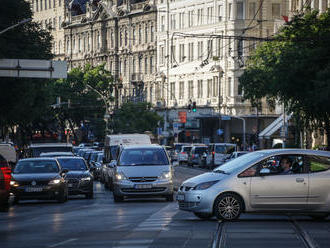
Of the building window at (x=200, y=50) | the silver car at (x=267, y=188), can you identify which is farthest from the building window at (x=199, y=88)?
the silver car at (x=267, y=188)

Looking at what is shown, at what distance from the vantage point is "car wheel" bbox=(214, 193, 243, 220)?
2278 centimetres

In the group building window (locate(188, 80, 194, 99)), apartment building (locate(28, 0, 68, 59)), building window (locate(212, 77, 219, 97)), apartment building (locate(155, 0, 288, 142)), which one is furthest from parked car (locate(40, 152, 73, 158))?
apartment building (locate(28, 0, 68, 59))

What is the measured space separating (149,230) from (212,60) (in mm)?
84943

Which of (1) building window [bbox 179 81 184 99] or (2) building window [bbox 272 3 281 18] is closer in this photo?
(2) building window [bbox 272 3 281 18]

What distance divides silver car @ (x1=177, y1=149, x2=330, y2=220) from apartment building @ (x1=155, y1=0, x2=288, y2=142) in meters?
71.8

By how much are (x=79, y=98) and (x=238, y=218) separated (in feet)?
327

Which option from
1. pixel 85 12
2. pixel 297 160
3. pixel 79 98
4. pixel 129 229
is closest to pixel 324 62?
pixel 297 160

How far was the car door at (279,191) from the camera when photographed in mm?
22875

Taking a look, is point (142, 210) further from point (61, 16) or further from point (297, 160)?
point (61, 16)

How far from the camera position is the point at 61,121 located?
12569 cm

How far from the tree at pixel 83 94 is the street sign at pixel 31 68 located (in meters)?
75.0

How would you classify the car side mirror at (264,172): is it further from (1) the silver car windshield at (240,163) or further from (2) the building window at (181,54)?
(2) the building window at (181,54)

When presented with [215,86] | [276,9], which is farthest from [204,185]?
[215,86]

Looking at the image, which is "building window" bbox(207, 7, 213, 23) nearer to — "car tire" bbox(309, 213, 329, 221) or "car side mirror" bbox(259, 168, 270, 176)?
"car tire" bbox(309, 213, 329, 221)
